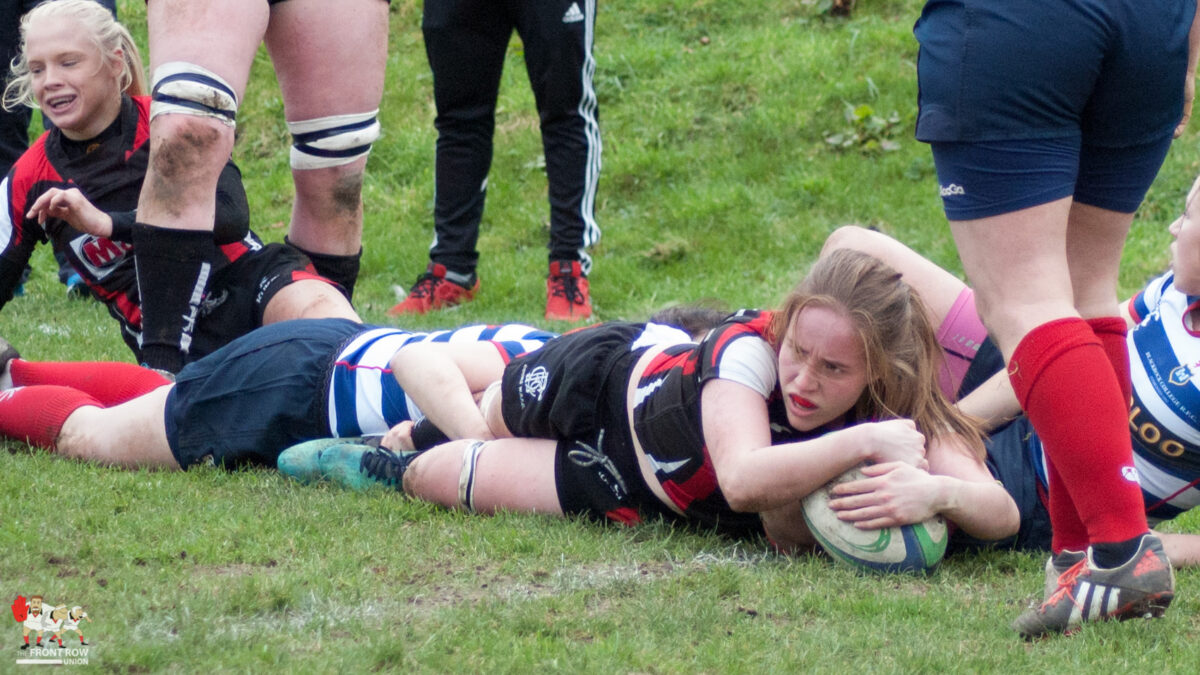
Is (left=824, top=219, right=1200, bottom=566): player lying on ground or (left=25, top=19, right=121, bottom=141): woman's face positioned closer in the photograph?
(left=824, top=219, right=1200, bottom=566): player lying on ground

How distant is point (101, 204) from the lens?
4391 mm

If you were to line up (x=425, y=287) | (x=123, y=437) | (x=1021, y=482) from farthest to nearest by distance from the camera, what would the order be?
(x=425, y=287) → (x=123, y=437) → (x=1021, y=482)

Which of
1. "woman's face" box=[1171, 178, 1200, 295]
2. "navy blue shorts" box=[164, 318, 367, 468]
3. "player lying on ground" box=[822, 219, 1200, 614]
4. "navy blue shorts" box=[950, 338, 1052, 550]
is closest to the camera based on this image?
"woman's face" box=[1171, 178, 1200, 295]

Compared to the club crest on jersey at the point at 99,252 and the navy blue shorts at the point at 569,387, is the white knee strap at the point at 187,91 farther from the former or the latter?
the navy blue shorts at the point at 569,387

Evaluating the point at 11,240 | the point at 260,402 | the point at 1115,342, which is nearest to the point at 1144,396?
the point at 1115,342

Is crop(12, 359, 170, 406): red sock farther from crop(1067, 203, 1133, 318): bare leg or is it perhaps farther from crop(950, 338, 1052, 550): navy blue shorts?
crop(1067, 203, 1133, 318): bare leg

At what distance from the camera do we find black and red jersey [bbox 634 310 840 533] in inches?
117

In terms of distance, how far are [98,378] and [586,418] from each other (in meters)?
1.70

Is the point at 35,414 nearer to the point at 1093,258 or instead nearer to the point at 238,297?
the point at 238,297

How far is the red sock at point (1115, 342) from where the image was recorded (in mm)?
2580

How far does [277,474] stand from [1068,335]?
84.9 inches

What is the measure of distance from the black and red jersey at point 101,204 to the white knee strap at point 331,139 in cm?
26

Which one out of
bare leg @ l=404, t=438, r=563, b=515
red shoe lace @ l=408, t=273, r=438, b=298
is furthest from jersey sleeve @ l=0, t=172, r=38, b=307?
red shoe lace @ l=408, t=273, r=438, b=298

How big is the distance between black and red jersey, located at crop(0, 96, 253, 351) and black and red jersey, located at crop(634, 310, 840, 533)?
1.87 meters
